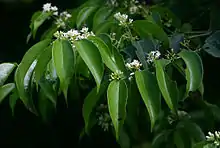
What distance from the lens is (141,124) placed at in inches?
102

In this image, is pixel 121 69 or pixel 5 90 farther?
pixel 5 90

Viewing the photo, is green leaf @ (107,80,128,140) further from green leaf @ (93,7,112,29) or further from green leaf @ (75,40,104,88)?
green leaf @ (93,7,112,29)

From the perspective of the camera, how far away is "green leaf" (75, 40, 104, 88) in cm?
126

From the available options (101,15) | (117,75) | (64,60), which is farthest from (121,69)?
(101,15)

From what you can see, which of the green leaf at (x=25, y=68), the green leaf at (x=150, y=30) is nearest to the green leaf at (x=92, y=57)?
the green leaf at (x=25, y=68)

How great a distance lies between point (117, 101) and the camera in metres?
1.27

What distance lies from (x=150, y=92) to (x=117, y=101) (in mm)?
78

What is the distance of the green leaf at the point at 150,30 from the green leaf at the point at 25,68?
274 millimetres

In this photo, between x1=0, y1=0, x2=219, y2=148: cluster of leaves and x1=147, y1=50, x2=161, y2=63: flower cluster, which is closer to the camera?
x1=0, y1=0, x2=219, y2=148: cluster of leaves

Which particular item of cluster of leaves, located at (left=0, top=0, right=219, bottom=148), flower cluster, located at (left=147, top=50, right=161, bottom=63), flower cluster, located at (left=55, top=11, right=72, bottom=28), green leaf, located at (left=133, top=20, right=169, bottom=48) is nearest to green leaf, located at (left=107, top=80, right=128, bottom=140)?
cluster of leaves, located at (left=0, top=0, right=219, bottom=148)

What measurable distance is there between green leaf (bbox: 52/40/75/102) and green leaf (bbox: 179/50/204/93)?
0.27 meters

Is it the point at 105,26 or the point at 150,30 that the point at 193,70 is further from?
the point at 105,26

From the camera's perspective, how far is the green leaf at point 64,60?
4.13 ft

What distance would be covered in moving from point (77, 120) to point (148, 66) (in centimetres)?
195
